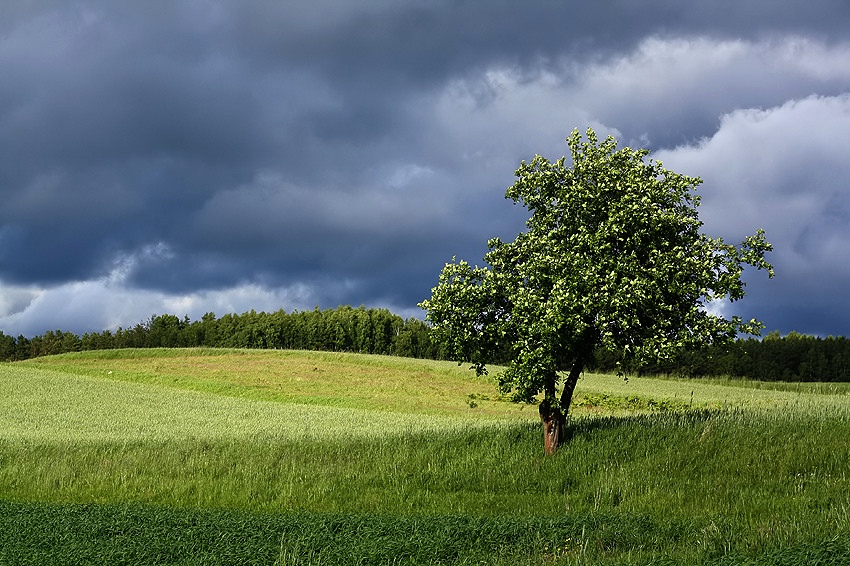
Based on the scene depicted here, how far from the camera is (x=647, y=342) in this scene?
19.8m

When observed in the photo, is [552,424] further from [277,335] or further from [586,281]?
[277,335]

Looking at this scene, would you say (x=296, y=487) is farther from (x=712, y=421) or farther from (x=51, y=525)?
(x=712, y=421)

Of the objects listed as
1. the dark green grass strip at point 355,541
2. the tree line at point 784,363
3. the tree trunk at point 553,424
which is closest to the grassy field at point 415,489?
the dark green grass strip at point 355,541

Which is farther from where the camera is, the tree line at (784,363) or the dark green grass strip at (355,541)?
the tree line at (784,363)

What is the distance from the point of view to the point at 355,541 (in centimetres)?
1146

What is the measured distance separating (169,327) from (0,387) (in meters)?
134

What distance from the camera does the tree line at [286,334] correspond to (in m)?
169

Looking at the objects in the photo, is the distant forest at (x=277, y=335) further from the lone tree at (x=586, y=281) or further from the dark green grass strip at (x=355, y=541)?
the dark green grass strip at (x=355, y=541)

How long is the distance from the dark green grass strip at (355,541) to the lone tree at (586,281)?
7.14 m

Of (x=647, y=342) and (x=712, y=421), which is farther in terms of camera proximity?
(x=712, y=421)

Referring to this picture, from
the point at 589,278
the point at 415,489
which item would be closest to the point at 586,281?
the point at 589,278

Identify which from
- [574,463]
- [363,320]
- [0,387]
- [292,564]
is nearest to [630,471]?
[574,463]

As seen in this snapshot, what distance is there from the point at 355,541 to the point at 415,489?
7.65 meters

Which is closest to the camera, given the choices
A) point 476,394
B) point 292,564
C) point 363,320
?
point 292,564
